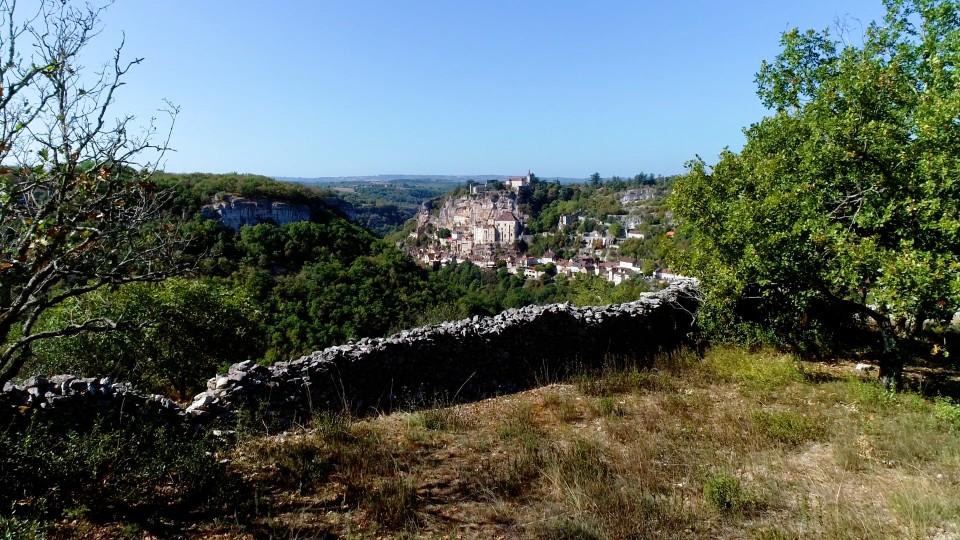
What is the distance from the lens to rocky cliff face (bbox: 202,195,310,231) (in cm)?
3727

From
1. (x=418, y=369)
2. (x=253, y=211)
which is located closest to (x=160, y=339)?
(x=418, y=369)

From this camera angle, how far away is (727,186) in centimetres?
883

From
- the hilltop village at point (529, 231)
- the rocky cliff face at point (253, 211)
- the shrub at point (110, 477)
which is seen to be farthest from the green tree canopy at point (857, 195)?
the hilltop village at point (529, 231)

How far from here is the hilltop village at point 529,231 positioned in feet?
258

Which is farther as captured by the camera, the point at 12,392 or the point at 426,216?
the point at 426,216

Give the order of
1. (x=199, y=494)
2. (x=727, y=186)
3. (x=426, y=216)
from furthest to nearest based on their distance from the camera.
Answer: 1. (x=426, y=216)
2. (x=727, y=186)
3. (x=199, y=494)

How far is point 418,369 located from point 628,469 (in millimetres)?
3719

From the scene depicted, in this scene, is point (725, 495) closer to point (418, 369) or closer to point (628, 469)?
point (628, 469)

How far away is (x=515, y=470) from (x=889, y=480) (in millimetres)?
3529

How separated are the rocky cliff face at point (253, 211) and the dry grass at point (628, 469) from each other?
33.7m

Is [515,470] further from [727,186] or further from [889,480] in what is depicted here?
[727,186]

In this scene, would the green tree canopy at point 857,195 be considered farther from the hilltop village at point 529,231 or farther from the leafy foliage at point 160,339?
the hilltop village at point 529,231

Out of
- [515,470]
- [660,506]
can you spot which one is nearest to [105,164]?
[515,470]

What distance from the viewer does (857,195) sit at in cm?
689
